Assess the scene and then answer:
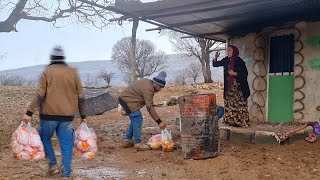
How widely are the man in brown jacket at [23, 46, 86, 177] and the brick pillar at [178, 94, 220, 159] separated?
6.31 feet

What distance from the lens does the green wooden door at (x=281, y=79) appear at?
28.2ft

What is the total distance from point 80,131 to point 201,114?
6.54 ft

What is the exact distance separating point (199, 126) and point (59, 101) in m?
2.32

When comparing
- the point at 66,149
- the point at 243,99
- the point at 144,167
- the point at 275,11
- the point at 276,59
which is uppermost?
the point at 275,11

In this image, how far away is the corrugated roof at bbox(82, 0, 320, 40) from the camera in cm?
682

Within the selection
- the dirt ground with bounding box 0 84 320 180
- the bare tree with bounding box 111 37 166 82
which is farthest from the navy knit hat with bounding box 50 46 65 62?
the bare tree with bounding box 111 37 166 82

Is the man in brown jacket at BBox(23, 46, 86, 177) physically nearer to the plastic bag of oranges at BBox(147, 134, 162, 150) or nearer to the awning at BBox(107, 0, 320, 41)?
the plastic bag of oranges at BBox(147, 134, 162, 150)

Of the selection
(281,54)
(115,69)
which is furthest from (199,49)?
(281,54)

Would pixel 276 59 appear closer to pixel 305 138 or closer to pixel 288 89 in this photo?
pixel 288 89

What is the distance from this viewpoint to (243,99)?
7453 millimetres

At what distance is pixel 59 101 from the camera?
4773mm

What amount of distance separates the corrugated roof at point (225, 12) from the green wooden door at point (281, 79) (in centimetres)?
55

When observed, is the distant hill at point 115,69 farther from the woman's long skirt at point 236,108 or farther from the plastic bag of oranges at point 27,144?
the plastic bag of oranges at point 27,144

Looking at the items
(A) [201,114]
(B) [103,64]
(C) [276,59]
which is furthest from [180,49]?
(A) [201,114]
